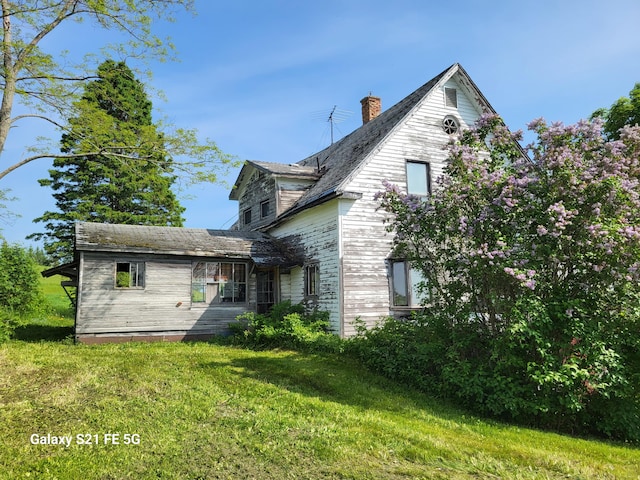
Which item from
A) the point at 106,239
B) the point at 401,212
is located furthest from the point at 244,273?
the point at 401,212

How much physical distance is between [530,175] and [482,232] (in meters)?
1.47

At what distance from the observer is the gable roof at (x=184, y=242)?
14938mm

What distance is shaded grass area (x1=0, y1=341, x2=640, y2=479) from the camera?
4922 mm

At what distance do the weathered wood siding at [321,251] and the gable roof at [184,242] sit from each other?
757 millimetres

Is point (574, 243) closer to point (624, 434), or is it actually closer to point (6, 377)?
point (624, 434)

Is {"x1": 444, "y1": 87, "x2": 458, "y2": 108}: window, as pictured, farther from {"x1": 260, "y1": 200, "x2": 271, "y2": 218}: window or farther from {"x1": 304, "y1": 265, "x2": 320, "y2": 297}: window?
{"x1": 260, "y1": 200, "x2": 271, "y2": 218}: window

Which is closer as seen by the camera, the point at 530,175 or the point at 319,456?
the point at 319,456

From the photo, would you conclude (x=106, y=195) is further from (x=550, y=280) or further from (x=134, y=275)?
(x=550, y=280)

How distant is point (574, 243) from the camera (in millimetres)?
8016

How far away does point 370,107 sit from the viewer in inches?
892

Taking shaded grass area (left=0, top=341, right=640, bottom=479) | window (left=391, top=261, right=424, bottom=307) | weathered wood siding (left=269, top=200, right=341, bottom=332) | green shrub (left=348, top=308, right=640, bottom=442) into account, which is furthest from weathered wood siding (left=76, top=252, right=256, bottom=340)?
green shrub (left=348, top=308, right=640, bottom=442)

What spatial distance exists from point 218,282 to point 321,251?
14.3 ft

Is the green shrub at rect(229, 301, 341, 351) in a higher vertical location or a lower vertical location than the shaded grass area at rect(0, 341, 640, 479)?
higher

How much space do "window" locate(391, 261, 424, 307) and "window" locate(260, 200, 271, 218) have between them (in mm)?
7054
